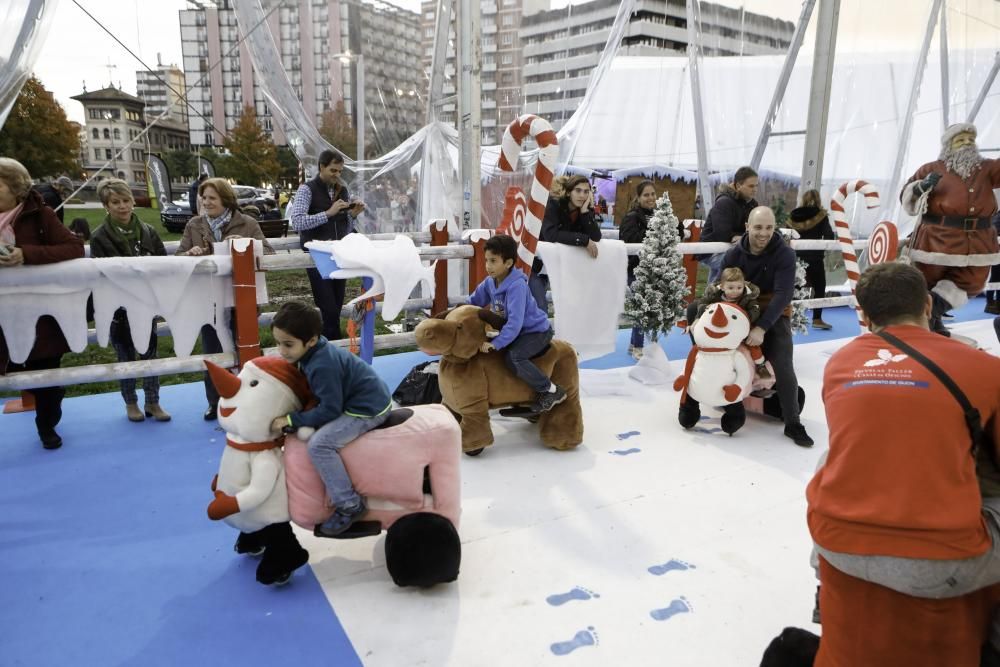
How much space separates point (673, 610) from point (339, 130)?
5.76m

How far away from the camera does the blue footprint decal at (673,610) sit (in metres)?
2.53

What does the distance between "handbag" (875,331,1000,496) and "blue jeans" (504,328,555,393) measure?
222 cm

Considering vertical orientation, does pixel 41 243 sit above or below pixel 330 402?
above

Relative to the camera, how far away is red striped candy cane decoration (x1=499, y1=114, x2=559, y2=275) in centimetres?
460

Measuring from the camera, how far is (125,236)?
4.38 metres

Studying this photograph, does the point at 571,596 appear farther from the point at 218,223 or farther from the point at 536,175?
the point at 218,223

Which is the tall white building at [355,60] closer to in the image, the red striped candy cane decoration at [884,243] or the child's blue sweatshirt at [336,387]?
the child's blue sweatshirt at [336,387]

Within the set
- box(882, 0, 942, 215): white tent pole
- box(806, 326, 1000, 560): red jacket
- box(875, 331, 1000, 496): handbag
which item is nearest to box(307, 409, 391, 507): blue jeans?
box(806, 326, 1000, 560): red jacket

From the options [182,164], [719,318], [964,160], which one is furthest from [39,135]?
[964,160]

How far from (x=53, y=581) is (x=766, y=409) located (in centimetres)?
425

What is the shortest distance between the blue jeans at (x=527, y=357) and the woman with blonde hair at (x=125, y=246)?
2250mm

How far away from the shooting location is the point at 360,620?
2512mm

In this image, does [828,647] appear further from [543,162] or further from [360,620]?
[543,162]

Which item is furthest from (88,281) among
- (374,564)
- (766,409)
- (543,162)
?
(766,409)
